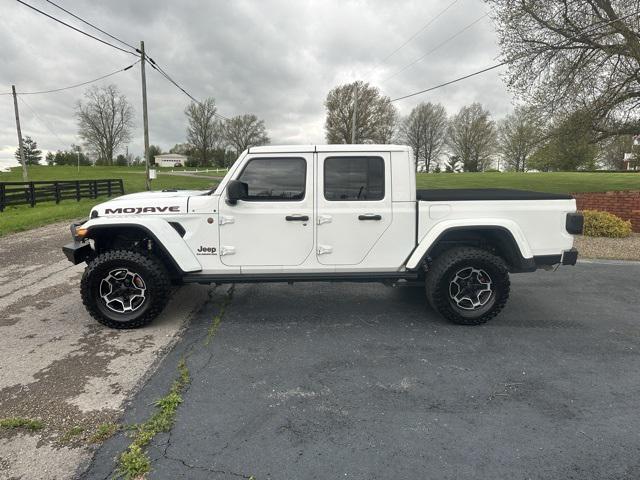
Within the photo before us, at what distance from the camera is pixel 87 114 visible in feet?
234

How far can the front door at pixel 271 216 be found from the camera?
3.92 meters

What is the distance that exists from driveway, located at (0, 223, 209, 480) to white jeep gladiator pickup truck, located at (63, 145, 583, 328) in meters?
0.42

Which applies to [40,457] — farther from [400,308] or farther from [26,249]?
[26,249]

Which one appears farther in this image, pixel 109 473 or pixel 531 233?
pixel 531 233

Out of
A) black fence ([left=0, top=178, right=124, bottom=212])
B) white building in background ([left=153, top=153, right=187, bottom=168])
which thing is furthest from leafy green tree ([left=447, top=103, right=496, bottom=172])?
white building in background ([left=153, top=153, right=187, bottom=168])

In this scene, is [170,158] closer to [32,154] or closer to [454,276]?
[32,154]

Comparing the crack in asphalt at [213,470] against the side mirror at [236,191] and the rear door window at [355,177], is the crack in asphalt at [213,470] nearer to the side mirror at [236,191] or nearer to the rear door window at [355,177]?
the side mirror at [236,191]

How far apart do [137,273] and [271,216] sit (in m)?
1.49

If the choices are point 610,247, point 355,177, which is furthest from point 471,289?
point 610,247

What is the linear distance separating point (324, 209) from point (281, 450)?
2.32 m

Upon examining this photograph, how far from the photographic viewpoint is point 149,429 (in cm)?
244

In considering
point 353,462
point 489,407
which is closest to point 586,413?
point 489,407

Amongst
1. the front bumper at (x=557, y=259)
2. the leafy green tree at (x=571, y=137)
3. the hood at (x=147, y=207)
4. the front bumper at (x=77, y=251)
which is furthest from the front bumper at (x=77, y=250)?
the leafy green tree at (x=571, y=137)

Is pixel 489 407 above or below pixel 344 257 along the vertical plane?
below
